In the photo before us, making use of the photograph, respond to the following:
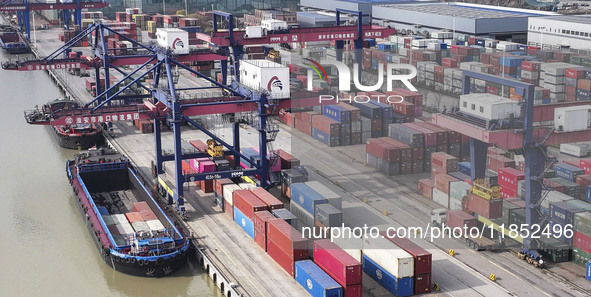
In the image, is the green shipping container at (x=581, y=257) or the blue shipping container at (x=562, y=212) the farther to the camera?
the blue shipping container at (x=562, y=212)

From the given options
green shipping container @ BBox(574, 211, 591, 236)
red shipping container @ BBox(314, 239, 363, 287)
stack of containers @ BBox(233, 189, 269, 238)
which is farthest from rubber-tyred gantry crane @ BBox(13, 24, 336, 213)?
green shipping container @ BBox(574, 211, 591, 236)

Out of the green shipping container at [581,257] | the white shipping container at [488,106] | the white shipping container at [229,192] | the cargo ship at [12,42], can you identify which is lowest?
the green shipping container at [581,257]

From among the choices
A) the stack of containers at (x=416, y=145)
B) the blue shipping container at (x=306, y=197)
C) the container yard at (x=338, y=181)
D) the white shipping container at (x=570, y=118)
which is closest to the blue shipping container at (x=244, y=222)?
the container yard at (x=338, y=181)

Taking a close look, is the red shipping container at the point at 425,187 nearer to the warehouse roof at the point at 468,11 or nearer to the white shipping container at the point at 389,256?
the white shipping container at the point at 389,256

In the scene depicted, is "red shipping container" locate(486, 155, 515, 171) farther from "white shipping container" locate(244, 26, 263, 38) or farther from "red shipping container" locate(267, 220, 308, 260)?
"white shipping container" locate(244, 26, 263, 38)

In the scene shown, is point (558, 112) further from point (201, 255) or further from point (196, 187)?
point (196, 187)
